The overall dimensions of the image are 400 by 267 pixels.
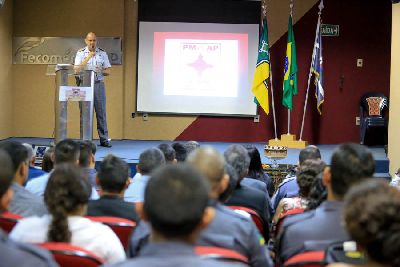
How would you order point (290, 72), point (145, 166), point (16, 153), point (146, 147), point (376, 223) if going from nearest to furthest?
point (376, 223)
point (16, 153)
point (145, 166)
point (146, 147)
point (290, 72)

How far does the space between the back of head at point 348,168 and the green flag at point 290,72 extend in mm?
6680

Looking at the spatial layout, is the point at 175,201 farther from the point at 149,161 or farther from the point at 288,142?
the point at 288,142

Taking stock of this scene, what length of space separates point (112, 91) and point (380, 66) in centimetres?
430

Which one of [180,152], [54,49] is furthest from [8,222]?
[54,49]

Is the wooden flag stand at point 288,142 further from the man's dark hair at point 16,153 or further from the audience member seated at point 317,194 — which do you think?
the man's dark hair at point 16,153

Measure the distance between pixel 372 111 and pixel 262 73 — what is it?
1750 millimetres

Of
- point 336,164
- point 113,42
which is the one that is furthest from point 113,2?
point 336,164

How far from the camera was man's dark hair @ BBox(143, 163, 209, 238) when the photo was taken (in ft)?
4.19

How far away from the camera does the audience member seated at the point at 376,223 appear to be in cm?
126

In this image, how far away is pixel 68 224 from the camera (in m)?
2.00

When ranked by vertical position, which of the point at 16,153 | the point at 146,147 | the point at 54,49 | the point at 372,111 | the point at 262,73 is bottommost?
the point at 146,147

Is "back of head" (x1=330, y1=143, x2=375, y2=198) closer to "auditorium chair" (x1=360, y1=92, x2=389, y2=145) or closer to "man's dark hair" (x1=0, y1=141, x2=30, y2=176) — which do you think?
"man's dark hair" (x1=0, y1=141, x2=30, y2=176)

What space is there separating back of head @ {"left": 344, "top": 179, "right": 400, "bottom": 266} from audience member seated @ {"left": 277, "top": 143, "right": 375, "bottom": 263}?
789mm

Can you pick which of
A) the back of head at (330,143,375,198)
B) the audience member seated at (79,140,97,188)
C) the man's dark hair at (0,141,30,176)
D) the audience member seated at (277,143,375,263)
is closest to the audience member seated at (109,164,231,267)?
the audience member seated at (277,143,375,263)
